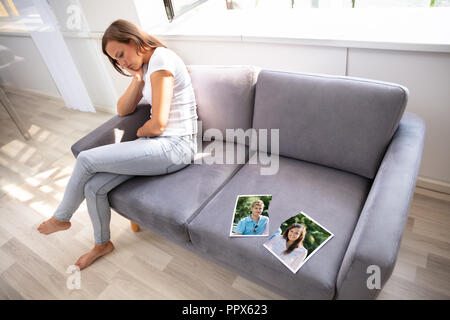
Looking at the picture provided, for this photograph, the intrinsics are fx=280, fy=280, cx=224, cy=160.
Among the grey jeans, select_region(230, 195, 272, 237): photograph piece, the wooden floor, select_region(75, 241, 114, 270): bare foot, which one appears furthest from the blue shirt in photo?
select_region(75, 241, 114, 270): bare foot

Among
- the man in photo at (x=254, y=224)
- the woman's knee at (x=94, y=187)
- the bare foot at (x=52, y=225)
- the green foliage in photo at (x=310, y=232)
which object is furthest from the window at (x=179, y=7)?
the green foliage in photo at (x=310, y=232)

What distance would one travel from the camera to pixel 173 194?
1.33 metres

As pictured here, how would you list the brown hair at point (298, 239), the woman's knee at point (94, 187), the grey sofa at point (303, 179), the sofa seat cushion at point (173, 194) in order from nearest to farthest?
the grey sofa at point (303, 179) < the brown hair at point (298, 239) < the sofa seat cushion at point (173, 194) < the woman's knee at point (94, 187)

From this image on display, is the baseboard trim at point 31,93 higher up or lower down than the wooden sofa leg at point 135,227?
higher up

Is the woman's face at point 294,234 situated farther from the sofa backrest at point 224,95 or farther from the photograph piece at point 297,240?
the sofa backrest at point 224,95

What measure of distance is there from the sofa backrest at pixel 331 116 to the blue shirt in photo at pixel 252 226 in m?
0.44

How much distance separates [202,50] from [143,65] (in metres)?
0.61

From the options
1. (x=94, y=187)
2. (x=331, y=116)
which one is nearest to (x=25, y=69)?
(x=94, y=187)

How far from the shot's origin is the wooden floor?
1.30 metres

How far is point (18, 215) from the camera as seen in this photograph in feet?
6.46

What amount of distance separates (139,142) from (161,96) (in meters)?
0.26

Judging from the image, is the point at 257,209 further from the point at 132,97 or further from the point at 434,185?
the point at 434,185

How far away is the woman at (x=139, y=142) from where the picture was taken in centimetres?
132
